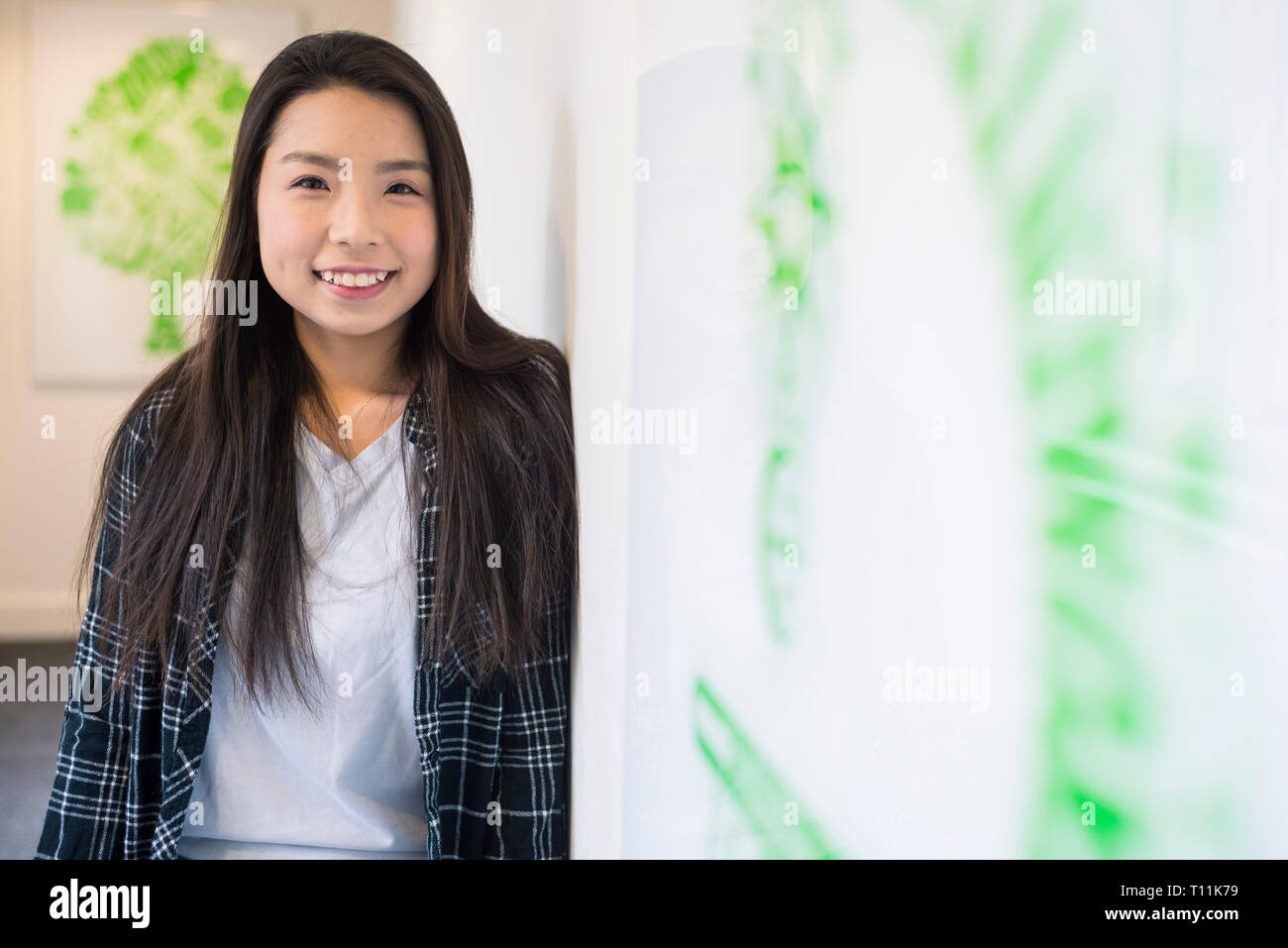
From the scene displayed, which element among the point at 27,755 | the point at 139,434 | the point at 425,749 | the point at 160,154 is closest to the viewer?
the point at 425,749

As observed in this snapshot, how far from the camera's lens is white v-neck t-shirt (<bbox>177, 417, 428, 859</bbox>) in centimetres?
70

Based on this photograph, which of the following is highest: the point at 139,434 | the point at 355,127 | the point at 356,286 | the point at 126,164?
the point at 126,164

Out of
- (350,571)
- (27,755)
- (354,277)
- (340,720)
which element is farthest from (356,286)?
(27,755)

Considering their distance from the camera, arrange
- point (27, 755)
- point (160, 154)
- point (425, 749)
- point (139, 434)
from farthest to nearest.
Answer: point (160, 154), point (27, 755), point (139, 434), point (425, 749)

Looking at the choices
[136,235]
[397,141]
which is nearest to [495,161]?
[397,141]

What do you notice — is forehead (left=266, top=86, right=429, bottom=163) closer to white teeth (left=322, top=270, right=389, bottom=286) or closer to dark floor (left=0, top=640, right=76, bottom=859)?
white teeth (left=322, top=270, right=389, bottom=286)

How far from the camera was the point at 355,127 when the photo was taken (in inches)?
26.8

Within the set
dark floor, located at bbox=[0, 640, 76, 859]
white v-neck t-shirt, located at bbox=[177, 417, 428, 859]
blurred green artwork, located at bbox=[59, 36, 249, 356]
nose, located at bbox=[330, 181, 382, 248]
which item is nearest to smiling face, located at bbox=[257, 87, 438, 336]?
→ nose, located at bbox=[330, 181, 382, 248]

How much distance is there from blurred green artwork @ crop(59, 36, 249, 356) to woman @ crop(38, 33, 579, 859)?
1.43 meters

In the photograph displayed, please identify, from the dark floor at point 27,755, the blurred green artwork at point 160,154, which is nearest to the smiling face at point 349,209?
the dark floor at point 27,755

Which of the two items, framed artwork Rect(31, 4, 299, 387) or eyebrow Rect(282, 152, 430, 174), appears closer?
eyebrow Rect(282, 152, 430, 174)

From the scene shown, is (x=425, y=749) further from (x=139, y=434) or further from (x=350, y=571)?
(x=139, y=434)

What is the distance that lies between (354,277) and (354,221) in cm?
4
